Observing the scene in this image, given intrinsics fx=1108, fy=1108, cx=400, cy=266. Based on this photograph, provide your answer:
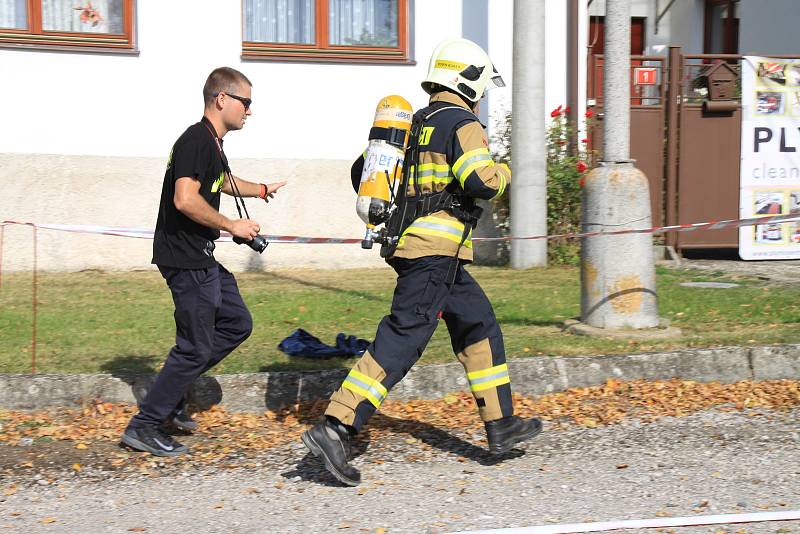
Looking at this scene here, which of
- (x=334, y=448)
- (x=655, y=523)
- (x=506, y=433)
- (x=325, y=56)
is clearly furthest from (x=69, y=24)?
(x=655, y=523)

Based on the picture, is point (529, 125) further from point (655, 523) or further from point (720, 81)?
point (655, 523)

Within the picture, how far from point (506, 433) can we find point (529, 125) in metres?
6.21

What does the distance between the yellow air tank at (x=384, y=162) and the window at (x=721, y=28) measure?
1370cm

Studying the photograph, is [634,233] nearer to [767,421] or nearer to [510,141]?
[767,421]

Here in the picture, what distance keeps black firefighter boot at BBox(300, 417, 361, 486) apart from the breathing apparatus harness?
85 cm

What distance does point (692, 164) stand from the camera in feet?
39.3

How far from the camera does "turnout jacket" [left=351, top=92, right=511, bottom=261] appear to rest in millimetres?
5117

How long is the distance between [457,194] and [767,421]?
225 cm

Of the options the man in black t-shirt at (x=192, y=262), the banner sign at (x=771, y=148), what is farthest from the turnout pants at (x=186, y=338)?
the banner sign at (x=771, y=148)

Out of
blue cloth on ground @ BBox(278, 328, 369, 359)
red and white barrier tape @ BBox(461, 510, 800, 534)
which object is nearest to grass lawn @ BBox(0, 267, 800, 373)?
blue cloth on ground @ BBox(278, 328, 369, 359)

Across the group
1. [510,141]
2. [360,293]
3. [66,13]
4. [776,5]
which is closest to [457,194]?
[360,293]

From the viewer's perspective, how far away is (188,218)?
17.9 feet

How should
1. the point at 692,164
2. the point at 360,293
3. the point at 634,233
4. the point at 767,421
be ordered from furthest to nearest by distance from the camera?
1. the point at 692,164
2. the point at 360,293
3. the point at 634,233
4. the point at 767,421

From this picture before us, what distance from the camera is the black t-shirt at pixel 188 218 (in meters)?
5.41
